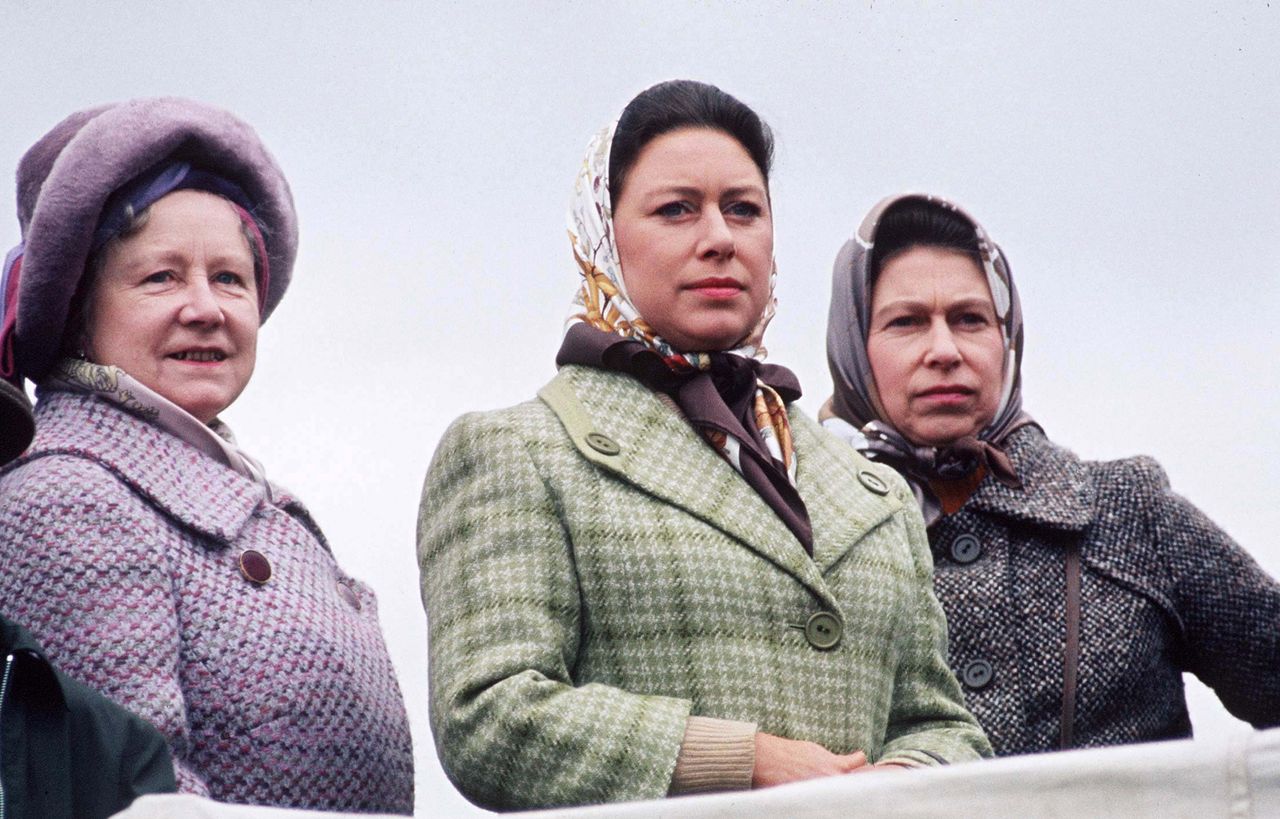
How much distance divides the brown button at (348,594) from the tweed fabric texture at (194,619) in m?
0.05

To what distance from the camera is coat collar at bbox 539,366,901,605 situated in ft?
11.2

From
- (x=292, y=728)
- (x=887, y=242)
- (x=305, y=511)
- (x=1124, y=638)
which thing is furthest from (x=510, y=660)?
(x=887, y=242)

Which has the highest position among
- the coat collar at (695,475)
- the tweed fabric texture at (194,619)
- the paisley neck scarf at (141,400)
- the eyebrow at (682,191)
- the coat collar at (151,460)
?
the eyebrow at (682,191)

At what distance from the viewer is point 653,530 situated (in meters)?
3.35

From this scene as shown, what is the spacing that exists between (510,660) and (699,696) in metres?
0.31

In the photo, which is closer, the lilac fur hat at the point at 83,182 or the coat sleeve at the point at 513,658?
the coat sleeve at the point at 513,658

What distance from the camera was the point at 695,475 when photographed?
3484mm

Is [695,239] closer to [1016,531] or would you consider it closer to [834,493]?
[834,493]

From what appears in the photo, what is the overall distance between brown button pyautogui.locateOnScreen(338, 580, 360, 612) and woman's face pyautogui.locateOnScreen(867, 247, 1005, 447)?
1.29 metres

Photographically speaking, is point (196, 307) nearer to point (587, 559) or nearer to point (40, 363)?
point (40, 363)

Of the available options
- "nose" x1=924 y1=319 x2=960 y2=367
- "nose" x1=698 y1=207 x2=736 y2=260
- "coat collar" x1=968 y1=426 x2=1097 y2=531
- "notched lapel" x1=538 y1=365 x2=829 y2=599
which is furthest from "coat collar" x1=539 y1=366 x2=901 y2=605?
"nose" x1=924 y1=319 x2=960 y2=367

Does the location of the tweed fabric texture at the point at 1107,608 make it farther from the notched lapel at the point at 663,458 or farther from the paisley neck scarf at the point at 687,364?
the notched lapel at the point at 663,458

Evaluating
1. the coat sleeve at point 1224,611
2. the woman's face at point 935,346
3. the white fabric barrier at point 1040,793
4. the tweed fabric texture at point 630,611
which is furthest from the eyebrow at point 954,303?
the white fabric barrier at point 1040,793

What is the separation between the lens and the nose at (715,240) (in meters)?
3.63
